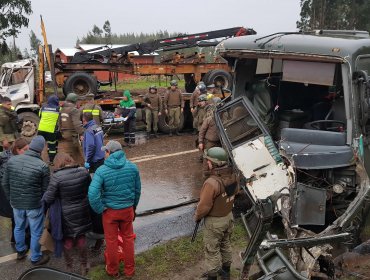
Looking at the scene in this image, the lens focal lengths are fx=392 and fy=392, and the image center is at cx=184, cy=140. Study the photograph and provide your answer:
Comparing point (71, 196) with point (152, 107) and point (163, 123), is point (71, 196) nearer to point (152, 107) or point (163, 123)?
point (152, 107)

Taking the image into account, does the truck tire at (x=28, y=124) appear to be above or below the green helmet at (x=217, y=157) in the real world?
→ below

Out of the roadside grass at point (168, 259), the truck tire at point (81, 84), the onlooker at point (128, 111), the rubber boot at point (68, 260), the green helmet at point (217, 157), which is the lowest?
the roadside grass at point (168, 259)

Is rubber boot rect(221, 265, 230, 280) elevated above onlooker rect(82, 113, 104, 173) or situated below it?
below

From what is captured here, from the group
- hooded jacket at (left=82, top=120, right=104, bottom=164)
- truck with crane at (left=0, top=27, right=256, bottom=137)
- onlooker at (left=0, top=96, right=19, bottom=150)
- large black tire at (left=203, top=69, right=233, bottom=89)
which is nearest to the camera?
hooded jacket at (left=82, top=120, right=104, bottom=164)

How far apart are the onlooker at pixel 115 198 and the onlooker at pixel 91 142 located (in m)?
2.19

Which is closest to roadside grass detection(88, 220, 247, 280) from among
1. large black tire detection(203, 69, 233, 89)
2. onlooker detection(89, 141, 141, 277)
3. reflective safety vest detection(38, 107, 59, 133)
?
onlooker detection(89, 141, 141, 277)

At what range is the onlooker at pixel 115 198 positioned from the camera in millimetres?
4340

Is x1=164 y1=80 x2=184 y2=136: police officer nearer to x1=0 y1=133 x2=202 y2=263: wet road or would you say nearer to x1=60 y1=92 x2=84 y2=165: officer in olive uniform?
x1=0 y1=133 x2=202 y2=263: wet road

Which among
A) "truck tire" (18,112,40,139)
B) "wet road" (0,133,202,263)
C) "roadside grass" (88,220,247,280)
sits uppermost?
"truck tire" (18,112,40,139)

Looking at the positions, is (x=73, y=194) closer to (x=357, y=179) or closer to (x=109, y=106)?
(x=357, y=179)

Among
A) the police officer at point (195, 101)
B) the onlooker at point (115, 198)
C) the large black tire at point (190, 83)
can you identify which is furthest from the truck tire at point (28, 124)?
the onlooker at point (115, 198)

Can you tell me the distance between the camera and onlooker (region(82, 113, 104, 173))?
6614 mm

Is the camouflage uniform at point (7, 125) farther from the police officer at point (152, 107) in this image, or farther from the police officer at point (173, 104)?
the police officer at point (173, 104)

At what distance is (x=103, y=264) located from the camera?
198 inches
